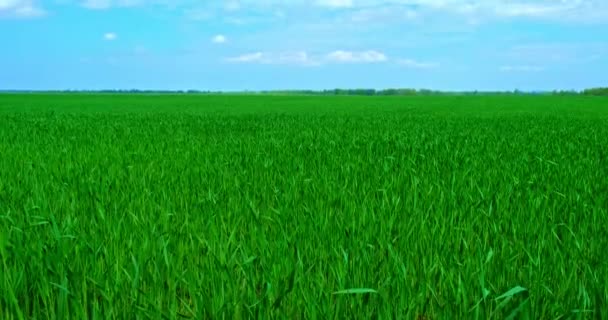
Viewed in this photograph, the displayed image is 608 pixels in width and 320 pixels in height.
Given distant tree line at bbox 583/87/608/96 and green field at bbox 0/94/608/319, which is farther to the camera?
distant tree line at bbox 583/87/608/96

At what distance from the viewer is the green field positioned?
2029 mm

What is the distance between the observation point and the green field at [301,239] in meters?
2.03

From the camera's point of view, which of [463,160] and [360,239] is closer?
[360,239]

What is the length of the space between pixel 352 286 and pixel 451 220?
137 centimetres

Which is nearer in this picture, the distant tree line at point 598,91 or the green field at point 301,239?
the green field at point 301,239

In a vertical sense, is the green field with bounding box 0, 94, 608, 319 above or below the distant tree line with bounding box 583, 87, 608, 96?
above

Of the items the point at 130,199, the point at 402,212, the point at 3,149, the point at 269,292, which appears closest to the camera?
the point at 269,292

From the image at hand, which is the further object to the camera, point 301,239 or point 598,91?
point 598,91

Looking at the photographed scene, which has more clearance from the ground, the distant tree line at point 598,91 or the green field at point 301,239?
the green field at point 301,239

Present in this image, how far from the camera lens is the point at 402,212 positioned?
372cm

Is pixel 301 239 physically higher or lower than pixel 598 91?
higher

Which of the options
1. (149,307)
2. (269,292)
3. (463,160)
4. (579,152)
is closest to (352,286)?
(269,292)

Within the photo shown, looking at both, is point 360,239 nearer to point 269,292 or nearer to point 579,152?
point 269,292

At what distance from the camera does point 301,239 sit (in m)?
2.94
